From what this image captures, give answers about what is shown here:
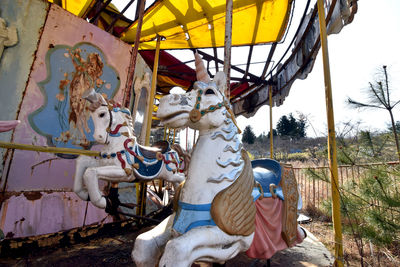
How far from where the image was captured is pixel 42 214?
8.95 feet

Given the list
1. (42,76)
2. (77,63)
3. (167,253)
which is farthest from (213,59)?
(167,253)

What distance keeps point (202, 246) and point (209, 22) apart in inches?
204

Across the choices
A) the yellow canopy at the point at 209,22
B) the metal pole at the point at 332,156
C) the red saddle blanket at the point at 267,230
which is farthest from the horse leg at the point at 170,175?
the yellow canopy at the point at 209,22

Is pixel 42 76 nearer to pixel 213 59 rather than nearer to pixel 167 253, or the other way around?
pixel 167 253

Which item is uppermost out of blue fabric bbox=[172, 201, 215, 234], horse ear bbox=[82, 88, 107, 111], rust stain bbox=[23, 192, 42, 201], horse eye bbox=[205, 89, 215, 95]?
horse ear bbox=[82, 88, 107, 111]

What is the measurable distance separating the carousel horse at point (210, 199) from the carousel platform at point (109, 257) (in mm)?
1053

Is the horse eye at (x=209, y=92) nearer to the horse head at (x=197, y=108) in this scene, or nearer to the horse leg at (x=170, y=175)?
the horse head at (x=197, y=108)

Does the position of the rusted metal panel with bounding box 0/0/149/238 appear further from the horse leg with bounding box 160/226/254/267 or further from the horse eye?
the horse eye

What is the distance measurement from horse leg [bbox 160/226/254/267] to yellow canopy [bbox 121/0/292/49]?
15.4 feet

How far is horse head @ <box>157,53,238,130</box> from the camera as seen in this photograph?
1320 mm

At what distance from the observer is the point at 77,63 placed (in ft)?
11.5

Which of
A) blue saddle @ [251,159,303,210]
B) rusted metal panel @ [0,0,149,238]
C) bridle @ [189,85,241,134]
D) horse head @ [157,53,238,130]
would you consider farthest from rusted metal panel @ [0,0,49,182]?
blue saddle @ [251,159,303,210]

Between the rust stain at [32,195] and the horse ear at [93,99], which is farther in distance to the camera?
the rust stain at [32,195]

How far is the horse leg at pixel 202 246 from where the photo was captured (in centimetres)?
102
